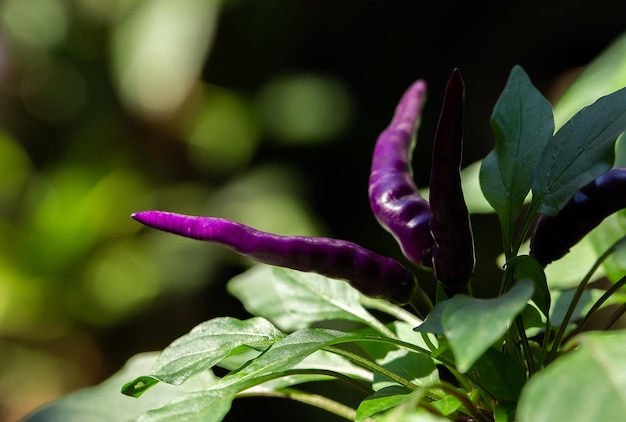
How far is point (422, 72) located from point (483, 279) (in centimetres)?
79

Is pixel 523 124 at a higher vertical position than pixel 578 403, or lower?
higher

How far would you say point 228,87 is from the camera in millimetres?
2551

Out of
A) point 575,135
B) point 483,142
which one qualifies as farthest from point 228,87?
point 575,135

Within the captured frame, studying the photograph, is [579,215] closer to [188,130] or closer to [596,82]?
[596,82]

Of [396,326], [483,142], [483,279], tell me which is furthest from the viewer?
[483,142]

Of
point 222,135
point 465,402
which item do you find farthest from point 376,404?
point 222,135

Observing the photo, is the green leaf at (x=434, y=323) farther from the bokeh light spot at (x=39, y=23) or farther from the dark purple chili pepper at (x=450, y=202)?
the bokeh light spot at (x=39, y=23)

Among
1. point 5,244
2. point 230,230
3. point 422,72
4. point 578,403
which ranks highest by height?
point 422,72

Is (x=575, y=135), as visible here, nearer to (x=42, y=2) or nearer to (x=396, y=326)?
(x=396, y=326)

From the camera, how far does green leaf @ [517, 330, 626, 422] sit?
30 cm

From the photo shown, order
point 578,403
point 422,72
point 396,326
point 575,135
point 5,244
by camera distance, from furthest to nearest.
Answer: point 422,72 → point 5,244 → point 396,326 → point 575,135 → point 578,403

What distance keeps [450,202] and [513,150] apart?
0.07m

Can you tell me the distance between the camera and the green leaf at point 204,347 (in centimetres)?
45

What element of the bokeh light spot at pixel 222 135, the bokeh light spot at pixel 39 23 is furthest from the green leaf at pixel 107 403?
the bokeh light spot at pixel 39 23
